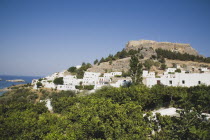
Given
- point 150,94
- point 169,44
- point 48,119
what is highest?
point 169,44

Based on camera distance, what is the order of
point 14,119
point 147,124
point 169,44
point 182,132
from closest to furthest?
point 182,132
point 147,124
point 14,119
point 169,44

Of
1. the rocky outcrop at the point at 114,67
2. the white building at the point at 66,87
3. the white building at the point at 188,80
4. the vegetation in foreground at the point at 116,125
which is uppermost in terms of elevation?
the rocky outcrop at the point at 114,67

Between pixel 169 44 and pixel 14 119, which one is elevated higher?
pixel 169 44

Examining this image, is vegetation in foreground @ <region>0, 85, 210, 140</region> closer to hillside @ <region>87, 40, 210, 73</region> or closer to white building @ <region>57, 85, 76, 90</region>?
white building @ <region>57, 85, 76, 90</region>

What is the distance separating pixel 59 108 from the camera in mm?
27312

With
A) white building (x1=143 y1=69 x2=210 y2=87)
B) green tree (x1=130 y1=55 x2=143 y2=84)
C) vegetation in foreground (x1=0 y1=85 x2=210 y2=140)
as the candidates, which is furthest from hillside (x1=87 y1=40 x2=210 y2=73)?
vegetation in foreground (x1=0 y1=85 x2=210 y2=140)

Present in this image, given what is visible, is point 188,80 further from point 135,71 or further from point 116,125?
point 116,125

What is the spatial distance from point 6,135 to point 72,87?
47945mm

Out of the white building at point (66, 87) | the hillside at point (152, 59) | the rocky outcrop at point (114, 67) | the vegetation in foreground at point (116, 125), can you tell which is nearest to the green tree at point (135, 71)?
the vegetation in foreground at point (116, 125)

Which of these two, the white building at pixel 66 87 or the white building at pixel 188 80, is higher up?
the white building at pixel 188 80

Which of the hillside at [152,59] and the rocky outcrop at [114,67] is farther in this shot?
the rocky outcrop at [114,67]

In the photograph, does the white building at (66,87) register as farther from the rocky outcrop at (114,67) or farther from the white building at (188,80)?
the white building at (188,80)

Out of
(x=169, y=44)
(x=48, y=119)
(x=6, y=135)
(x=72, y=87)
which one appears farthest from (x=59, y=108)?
(x=169, y=44)

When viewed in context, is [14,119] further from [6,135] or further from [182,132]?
[182,132]
